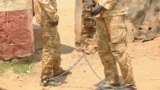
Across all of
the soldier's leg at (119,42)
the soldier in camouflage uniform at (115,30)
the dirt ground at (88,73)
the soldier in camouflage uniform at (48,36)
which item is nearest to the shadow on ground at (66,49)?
the dirt ground at (88,73)

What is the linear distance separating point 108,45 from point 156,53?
6.18 ft

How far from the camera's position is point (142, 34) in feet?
26.2

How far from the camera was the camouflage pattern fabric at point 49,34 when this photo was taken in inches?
242

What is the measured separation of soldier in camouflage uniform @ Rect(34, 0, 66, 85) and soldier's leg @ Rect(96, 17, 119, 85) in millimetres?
690

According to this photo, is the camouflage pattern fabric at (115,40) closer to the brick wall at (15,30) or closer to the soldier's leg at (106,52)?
the soldier's leg at (106,52)

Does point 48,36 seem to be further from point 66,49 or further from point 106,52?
point 66,49

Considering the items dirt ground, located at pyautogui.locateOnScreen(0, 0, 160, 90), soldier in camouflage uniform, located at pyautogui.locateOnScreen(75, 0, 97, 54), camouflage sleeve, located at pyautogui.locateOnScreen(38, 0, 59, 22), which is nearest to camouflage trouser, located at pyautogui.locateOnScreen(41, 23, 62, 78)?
camouflage sleeve, located at pyautogui.locateOnScreen(38, 0, 59, 22)

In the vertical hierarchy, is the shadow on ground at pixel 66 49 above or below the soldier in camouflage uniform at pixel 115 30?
below

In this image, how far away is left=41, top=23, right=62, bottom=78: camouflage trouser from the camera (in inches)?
248

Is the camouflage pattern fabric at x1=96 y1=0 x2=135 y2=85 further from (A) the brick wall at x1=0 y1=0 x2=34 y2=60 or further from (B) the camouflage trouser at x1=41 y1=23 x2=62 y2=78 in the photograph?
(A) the brick wall at x1=0 y1=0 x2=34 y2=60

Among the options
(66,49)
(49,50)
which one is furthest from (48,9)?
(66,49)

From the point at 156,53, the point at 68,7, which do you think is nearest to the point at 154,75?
the point at 156,53

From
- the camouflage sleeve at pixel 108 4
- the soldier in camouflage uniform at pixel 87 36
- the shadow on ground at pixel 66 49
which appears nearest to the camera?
the camouflage sleeve at pixel 108 4

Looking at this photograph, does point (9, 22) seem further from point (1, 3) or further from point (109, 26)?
point (109, 26)
